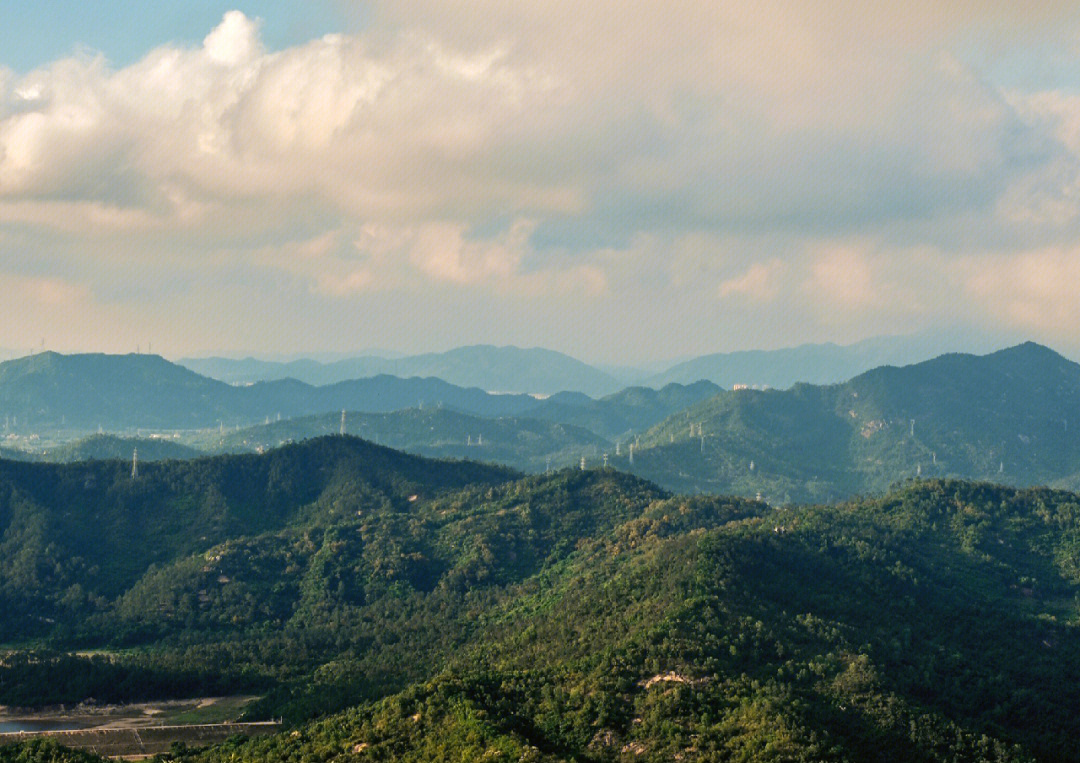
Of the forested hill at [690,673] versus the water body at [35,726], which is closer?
the forested hill at [690,673]

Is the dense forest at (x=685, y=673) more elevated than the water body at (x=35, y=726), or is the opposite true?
the dense forest at (x=685, y=673)

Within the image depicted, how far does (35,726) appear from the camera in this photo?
158375mm

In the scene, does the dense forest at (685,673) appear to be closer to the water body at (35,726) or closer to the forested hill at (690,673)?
the forested hill at (690,673)

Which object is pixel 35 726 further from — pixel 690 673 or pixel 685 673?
pixel 690 673

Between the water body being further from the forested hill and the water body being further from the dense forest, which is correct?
the forested hill

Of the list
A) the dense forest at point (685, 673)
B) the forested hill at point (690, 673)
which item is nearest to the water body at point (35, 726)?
the dense forest at point (685, 673)

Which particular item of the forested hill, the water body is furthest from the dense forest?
the water body

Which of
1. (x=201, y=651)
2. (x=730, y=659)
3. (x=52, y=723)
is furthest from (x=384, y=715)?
(x=201, y=651)

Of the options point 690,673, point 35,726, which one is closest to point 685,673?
point 690,673

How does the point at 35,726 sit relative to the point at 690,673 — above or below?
below

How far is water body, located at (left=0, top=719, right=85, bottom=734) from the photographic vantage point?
156 meters

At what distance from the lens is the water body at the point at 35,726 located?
6127 inches

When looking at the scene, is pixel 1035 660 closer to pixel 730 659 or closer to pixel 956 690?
pixel 956 690

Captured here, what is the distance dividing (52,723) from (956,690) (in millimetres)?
112755
